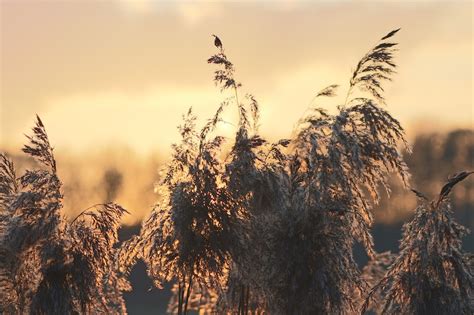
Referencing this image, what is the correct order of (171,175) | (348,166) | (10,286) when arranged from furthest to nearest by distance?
(10,286) < (171,175) < (348,166)

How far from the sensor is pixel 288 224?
18.7m

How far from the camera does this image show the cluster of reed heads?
1797 centimetres

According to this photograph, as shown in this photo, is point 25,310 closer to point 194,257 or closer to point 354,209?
point 194,257

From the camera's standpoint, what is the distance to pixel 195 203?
1852 centimetres

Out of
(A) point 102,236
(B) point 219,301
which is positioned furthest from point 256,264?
(A) point 102,236

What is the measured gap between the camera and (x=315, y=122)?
18.3 metres

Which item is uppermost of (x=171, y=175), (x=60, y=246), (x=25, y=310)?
(x=171, y=175)

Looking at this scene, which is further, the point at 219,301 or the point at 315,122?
the point at 219,301

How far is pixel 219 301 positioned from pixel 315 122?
502 cm

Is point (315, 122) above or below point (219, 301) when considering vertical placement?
above

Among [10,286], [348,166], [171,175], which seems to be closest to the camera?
[348,166]

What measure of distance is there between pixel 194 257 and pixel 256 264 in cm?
133

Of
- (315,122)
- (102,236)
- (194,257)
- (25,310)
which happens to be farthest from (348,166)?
(25,310)

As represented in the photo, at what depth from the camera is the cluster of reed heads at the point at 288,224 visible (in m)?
18.0
